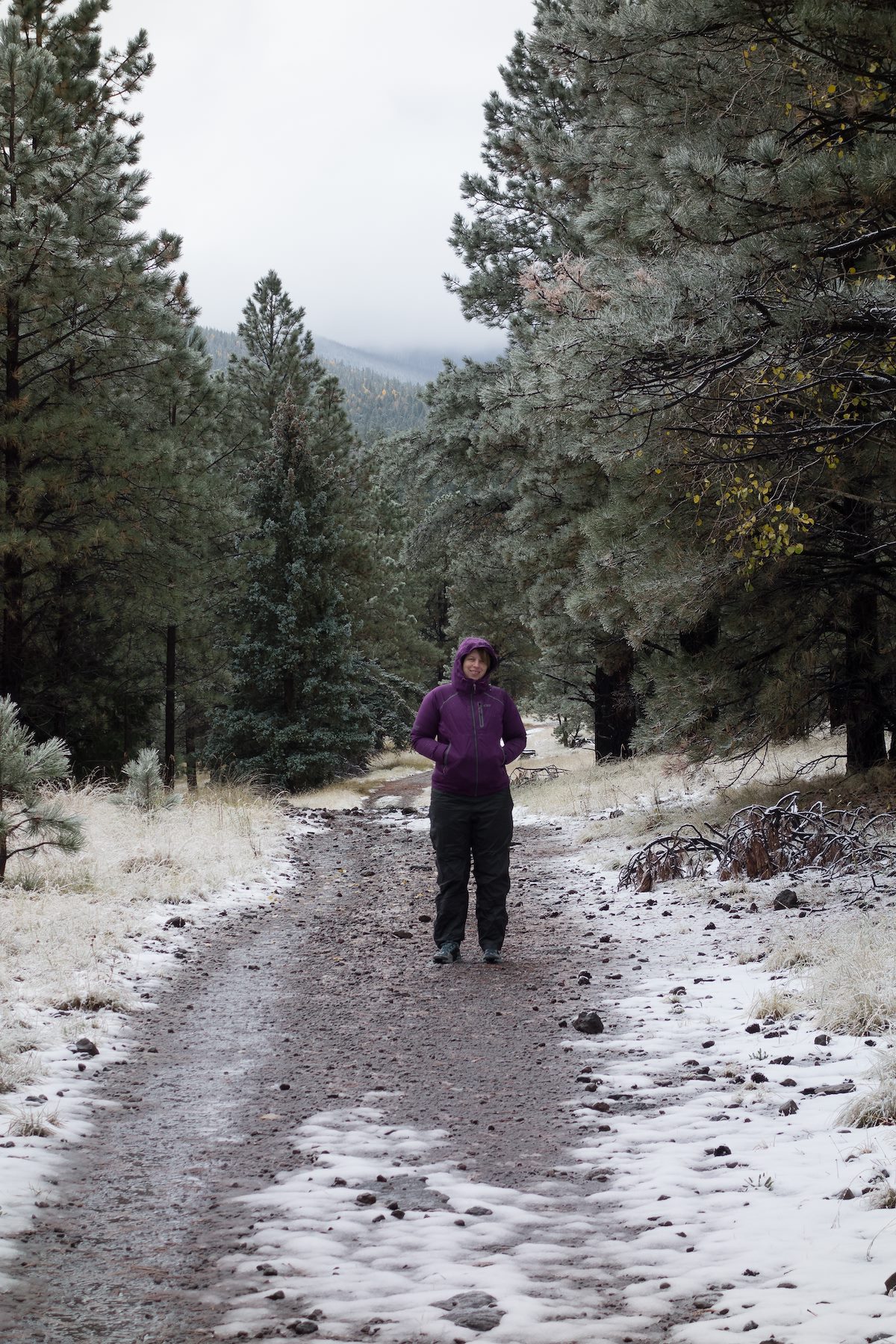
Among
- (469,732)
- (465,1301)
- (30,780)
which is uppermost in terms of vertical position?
(469,732)

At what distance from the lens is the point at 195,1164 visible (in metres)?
3.81

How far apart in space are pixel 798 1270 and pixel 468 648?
473cm

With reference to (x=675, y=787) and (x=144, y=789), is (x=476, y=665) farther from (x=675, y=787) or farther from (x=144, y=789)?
(x=675, y=787)

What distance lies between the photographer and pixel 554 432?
14.0 metres

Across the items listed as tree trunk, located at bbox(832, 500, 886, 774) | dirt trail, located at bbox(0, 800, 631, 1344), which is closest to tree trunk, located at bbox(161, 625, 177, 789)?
dirt trail, located at bbox(0, 800, 631, 1344)

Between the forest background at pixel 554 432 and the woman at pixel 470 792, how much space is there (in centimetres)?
215

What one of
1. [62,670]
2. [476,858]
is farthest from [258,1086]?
[62,670]

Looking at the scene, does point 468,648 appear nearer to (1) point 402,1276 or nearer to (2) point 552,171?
(1) point 402,1276

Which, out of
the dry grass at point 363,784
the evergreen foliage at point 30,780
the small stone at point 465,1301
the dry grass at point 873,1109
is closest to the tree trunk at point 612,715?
the dry grass at point 363,784

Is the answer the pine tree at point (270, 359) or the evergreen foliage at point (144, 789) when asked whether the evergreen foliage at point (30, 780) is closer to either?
the evergreen foliage at point (144, 789)

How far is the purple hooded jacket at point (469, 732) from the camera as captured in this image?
7.09 metres

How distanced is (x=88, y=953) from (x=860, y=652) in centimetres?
720

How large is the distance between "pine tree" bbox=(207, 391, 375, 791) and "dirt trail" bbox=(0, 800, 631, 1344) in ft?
51.8

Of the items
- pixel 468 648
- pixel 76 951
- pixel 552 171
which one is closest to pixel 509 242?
pixel 552 171
